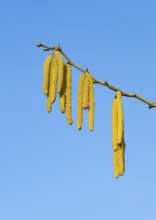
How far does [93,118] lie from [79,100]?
268 millimetres

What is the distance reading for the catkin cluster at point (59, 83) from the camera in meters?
6.18

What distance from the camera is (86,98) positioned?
6238 millimetres

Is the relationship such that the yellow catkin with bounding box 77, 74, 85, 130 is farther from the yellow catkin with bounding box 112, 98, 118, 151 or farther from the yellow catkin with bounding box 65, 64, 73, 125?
the yellow catkin with bounding box 112, 98, 118, 151

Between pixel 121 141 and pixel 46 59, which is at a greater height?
pixel 46 59

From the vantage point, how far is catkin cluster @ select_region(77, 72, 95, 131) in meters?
6.09

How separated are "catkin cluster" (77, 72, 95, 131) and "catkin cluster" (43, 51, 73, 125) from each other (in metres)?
0.11

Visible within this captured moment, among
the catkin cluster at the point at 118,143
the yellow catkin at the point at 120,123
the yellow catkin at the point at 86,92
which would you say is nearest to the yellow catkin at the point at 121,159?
the catkin cluster at the point at 118,143

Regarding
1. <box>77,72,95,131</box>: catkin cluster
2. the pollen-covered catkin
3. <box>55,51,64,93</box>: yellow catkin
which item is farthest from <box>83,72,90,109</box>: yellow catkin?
the pollen-covered catkin

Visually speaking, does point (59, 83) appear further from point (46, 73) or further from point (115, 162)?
point (115, 162)

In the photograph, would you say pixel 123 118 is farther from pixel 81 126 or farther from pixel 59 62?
pixel 59 62

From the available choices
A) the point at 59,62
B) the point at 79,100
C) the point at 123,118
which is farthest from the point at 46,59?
the point at 123,118

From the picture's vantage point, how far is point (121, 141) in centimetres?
583

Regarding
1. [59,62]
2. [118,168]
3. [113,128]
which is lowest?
[118,168]

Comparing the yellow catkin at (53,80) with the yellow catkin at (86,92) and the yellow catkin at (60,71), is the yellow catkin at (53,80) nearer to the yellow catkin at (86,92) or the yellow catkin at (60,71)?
the yellow catkin at (60,71)
